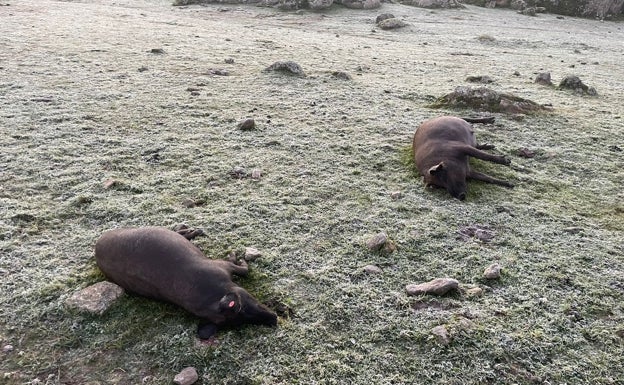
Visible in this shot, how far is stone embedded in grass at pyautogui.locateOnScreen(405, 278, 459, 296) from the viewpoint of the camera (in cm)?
404

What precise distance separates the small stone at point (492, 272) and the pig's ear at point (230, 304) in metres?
2.08

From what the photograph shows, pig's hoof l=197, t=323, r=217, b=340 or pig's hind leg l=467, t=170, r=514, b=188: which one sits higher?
pig's hind leg l=467, t=170, r=514, b=188

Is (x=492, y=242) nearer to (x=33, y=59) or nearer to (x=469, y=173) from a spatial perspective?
(x=469, y=173)

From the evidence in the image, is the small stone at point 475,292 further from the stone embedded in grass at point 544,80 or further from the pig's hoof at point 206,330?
the stone embedded in grass at point 544,80

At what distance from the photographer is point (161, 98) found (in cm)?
881

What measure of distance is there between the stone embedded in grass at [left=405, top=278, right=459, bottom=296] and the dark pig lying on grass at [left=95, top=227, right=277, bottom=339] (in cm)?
115

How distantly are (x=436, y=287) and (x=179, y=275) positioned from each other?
2.03m

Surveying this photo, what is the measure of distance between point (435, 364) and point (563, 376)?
820 millimetres

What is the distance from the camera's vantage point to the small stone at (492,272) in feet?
13.9

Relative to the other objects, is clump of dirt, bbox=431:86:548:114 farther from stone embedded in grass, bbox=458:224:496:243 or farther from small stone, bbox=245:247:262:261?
small stone, bbox=245:247:262:261

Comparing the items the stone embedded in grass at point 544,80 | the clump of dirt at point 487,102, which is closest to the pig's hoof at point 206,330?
the clump of dirt at point 487,102

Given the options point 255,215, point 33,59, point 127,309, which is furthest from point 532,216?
point 33,59

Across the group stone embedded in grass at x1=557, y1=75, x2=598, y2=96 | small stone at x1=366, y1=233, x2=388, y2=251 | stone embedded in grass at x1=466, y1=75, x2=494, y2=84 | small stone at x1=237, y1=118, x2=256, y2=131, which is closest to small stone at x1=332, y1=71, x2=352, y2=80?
stone embedded in grass at x1=466, y1=75, x2=494, y2=84

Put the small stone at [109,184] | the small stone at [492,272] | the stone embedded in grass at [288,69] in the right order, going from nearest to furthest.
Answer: the small stone at [492,272], the small stone at [109,184], the stone embedded in grass at [288,69]
